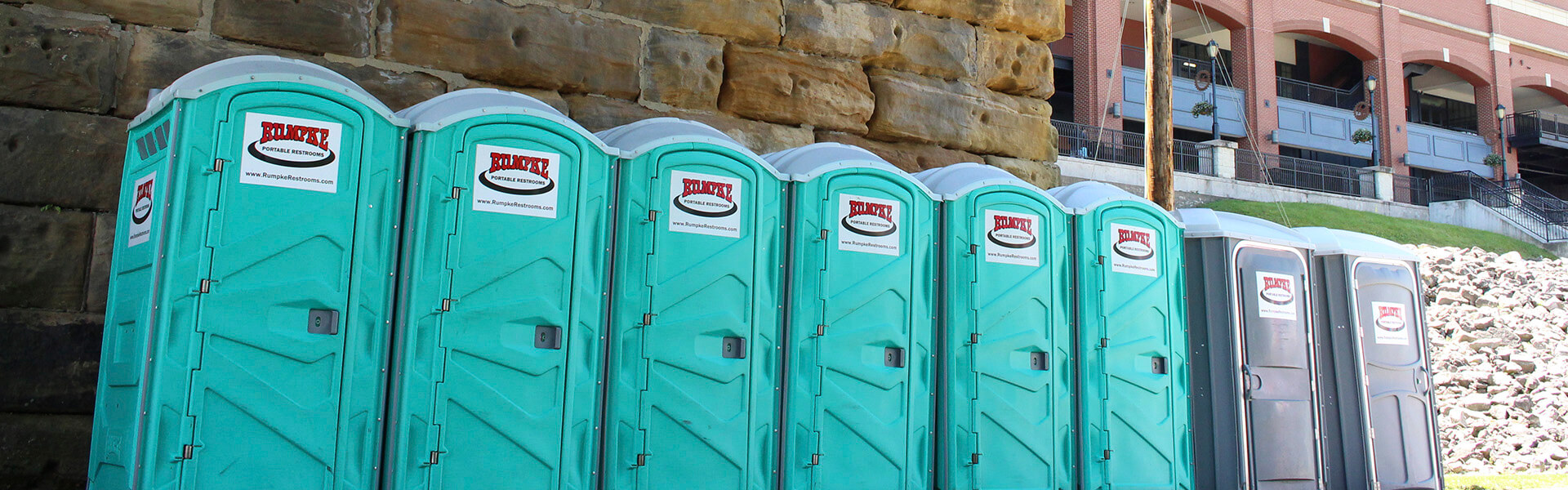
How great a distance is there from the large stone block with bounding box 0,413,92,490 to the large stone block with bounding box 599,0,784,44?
3.72 m

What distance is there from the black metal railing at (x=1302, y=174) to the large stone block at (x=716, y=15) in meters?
25.2

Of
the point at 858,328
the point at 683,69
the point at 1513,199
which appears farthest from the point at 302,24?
the point at 1513,199

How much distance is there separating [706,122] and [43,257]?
3.76m

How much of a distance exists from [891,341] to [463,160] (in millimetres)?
2558

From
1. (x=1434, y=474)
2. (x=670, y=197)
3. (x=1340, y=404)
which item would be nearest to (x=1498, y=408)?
(x=1434, y=474)

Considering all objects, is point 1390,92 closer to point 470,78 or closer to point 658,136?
point 658,136

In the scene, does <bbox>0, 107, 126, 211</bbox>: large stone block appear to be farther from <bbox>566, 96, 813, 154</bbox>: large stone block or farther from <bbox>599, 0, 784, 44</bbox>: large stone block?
<bbox>599, 0, 784, 44</bbox>: large stone block

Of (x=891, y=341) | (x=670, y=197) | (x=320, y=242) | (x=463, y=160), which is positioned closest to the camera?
(x=320, y=242)

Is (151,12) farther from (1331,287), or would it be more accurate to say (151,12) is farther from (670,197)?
(1331,287)

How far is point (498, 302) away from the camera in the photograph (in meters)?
5.56

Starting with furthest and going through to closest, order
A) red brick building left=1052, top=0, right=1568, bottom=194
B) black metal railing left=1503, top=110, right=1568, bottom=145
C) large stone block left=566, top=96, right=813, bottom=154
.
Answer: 1. black metal railing left=1503, top=110, right=1568, bottom=145
2. red brick building left=1052, top=0, right=1568, bottom=194
3. large stone block left=566, top=96, right=813, bottom=154

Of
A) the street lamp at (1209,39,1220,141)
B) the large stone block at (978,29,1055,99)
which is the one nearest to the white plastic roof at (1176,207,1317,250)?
the large stone block at (978,29,1055,99)

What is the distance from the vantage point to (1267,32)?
1297 inches

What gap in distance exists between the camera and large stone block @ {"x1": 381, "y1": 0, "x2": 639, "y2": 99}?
265 inches
